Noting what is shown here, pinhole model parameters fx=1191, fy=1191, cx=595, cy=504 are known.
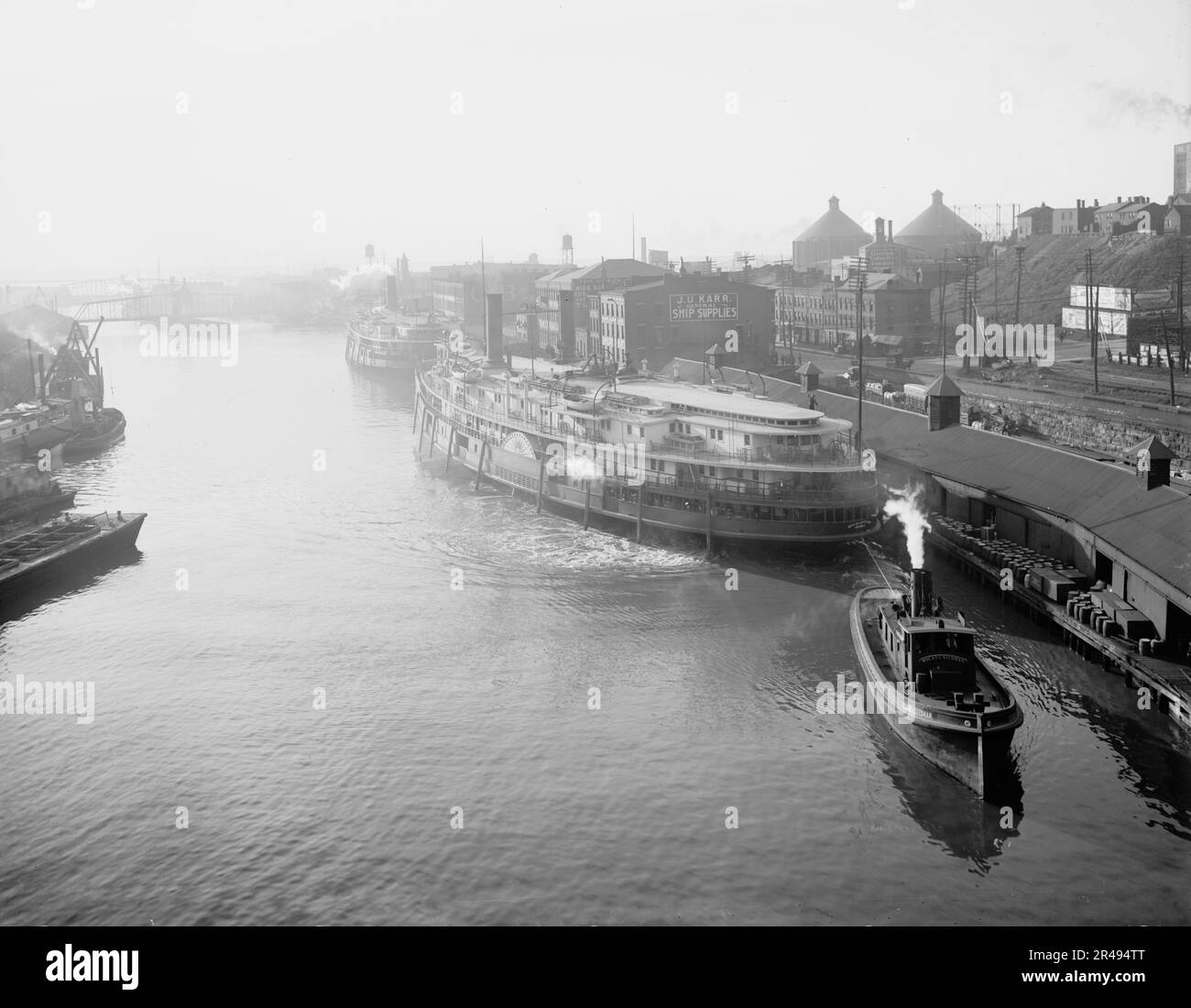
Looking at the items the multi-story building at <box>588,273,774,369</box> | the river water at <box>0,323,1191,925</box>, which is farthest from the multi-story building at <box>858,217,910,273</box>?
the river water at <box>0,323,1191,925</box>

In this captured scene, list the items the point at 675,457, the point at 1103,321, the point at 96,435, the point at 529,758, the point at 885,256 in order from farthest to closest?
the point at 885,256 → the point at 1103,321 → the point at 96,435 → the point at 675,457 → the point at 529,758

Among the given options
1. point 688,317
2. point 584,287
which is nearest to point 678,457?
point 688,317

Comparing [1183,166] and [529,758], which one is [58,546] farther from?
[1183,166]

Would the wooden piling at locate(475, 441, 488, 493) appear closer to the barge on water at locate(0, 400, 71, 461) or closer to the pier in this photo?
the pier

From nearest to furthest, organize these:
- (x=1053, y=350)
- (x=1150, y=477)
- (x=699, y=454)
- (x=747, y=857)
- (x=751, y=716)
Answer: (x=747, y=857) → (x=751, y=716) → (x=1150, y=477) → (x=699, y=454) → (x=1053, y=350)

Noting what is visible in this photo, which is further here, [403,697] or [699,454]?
[699,454]

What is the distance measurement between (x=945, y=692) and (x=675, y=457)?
21.4m

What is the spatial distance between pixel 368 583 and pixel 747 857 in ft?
72.1

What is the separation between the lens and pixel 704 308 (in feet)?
293

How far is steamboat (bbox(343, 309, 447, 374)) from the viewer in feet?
391

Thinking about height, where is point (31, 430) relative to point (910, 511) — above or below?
above

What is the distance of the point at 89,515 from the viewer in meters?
50.7

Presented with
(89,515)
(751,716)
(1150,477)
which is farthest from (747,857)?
(89,515)
